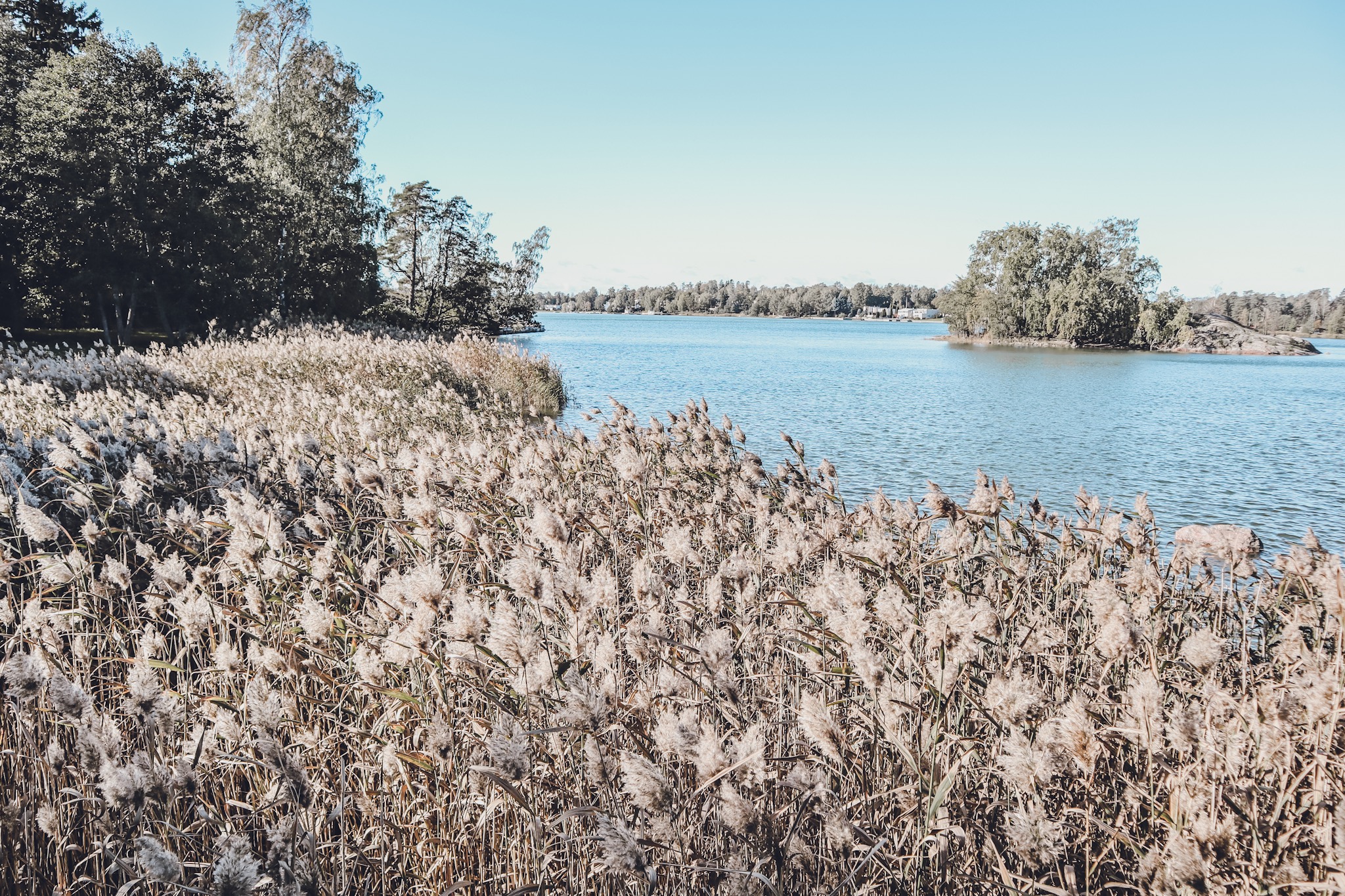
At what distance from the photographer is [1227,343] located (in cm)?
7331

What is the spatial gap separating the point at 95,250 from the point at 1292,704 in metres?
30.9

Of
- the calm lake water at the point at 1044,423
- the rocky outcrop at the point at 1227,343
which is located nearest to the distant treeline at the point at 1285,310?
the rocky outcrop at the point at 1227,343

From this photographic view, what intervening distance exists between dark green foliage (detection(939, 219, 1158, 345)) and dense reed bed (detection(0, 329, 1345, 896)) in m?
74.4

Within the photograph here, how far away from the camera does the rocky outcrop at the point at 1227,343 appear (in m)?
71.1

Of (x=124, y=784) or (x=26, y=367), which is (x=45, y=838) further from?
(x=26, y=367)

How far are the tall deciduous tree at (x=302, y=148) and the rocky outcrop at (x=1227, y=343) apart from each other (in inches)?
2706

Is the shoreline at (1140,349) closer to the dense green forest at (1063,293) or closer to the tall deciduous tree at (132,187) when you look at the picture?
the dense green forest at (1063,293)

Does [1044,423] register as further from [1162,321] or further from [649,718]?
[1162,321]

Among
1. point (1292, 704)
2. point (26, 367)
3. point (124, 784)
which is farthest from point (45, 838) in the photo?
point (26, 367)

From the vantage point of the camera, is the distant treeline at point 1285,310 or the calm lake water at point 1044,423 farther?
the distant treeline at point 1285,310

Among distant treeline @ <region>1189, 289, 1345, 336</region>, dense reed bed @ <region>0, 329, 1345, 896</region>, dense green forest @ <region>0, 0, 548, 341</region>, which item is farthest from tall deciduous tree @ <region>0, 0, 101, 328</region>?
distant treeline @ <region>1189, 289, 1345, 336</region>

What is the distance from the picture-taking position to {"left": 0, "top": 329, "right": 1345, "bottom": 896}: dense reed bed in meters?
1.87

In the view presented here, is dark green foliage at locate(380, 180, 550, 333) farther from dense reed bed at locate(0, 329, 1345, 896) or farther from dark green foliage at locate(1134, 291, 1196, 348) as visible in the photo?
dark green foliage at locate(1134, 291, 1196, 348)

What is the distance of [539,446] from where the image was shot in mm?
5617
